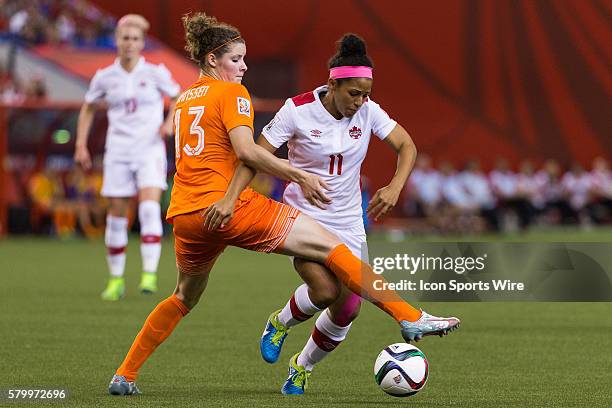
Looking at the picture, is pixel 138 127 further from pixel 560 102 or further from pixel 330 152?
pixel 560 102

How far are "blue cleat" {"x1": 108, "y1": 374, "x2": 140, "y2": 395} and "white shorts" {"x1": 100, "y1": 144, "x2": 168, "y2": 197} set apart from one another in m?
6.07

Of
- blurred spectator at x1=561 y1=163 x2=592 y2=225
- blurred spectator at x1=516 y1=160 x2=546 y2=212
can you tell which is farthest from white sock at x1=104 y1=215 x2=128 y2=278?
blurred spectator at x1=561 y1=163 x2=592 y2=225

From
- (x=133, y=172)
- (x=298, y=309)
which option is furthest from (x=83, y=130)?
(x=298, y=309)

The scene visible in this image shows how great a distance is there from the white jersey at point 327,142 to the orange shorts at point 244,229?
0.55m

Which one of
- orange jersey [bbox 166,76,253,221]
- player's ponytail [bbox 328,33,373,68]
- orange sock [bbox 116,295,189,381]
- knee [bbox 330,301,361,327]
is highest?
player's ponytail [bbox 328,33,373,68]

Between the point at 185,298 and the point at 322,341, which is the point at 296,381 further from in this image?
the point at 185,298

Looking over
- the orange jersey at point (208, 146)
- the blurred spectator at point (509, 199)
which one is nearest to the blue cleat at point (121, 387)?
the orange jersey at point (208, 146)

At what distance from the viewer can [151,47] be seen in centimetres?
2973

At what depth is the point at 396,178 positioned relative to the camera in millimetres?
6934

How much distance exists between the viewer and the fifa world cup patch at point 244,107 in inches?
259

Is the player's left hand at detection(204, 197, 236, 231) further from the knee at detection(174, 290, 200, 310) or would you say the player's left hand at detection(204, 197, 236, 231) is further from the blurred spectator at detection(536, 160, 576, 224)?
the blurred spectator at detection(536, 160, 576, 224)

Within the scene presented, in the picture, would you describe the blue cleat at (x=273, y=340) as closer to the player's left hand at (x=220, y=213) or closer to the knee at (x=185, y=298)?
the knee at (x=185, y=298)

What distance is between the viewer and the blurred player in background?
697cm

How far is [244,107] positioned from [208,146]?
28 cm
